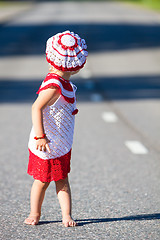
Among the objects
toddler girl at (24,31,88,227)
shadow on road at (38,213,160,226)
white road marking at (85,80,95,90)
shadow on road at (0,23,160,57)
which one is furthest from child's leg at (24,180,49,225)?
shadow on road at (0,23,160,57)

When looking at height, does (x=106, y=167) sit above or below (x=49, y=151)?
below

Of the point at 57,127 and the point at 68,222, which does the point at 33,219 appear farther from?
the point at 57,127

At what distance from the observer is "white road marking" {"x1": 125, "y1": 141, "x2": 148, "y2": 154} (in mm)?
7395

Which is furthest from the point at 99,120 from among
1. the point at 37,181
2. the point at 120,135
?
the point at 37,181

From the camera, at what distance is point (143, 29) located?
36.0m

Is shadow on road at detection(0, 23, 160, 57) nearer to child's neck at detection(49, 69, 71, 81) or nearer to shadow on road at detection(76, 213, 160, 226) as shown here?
shadow on road at detection(76, 213, 160, 226)

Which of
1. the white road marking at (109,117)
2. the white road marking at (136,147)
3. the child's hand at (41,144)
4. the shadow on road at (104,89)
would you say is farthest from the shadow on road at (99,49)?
the child's hand at (41,144)

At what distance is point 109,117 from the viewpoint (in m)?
10.2

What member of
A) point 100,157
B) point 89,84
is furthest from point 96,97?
point 100,157

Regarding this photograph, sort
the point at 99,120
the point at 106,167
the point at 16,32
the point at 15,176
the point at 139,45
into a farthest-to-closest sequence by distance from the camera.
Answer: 1. the point at 16,32
2. the point at 139,45
3. the point at 99,120
4. the point at 106,167
5. the point at 15,176

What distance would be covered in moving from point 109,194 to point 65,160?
1.22 m

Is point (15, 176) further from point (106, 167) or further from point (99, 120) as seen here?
point (99, 120)

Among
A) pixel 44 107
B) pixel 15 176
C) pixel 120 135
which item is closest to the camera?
pixel 44 107

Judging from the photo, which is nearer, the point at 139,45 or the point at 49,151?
the point at 49,151
